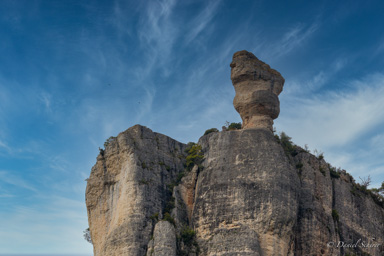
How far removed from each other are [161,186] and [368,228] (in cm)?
1952

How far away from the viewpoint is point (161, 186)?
167 feet

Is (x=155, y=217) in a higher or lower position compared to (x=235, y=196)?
lower

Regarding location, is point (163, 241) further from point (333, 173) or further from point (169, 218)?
point (333, 173)

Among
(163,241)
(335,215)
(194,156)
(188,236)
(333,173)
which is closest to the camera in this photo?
(163,241)

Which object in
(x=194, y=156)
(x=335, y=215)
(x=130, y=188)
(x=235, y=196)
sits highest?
(x=194, y=156)

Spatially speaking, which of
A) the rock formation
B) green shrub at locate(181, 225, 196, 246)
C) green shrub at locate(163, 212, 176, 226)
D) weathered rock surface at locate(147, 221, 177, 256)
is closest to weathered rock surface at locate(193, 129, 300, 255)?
the rock formation

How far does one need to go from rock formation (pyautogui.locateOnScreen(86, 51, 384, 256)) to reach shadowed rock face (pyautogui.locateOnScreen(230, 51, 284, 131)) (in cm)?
10

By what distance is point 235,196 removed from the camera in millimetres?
47625

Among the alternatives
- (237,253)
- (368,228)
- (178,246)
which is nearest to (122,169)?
(178,246)

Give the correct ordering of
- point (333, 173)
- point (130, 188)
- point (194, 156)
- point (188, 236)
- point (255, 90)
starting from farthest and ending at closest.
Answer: point (255, 90), point (333, 173), point (194, 156), point (130, 188), point (188, 236)

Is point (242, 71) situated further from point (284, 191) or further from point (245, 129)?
point (284, 191)

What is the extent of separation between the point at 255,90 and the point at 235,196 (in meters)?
12.1

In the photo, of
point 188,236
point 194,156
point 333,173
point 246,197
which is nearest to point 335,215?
point 333,173

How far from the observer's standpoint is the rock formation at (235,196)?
46.0 metres
